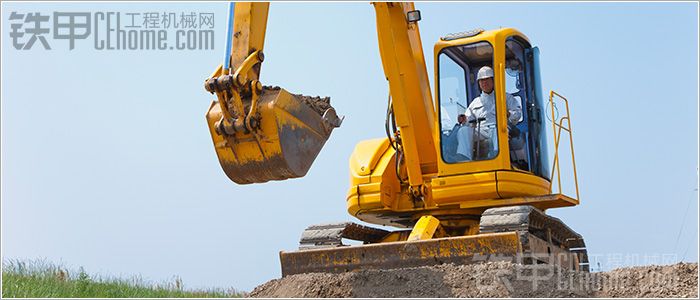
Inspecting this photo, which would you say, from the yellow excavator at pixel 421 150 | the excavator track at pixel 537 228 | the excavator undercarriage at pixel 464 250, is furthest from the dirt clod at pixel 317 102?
the excavator track at pixel 537 228

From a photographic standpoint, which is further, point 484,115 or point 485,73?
point 485,73

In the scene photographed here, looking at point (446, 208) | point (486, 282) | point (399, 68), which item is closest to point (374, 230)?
point (446, 208)

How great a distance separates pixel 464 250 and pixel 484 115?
1560 millimetres

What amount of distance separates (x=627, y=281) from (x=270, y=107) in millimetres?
3550

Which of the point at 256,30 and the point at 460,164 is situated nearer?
the point at 256,30

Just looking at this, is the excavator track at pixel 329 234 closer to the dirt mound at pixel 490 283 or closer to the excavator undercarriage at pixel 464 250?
the excavator undercarriage at pixel 464 250

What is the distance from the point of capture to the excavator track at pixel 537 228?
305 inches

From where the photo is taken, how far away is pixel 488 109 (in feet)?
27.8

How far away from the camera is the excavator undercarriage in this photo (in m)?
7.46

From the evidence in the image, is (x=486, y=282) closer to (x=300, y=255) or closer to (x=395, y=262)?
(x=395, y=262)

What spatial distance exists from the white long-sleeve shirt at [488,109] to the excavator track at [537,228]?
2.98ft

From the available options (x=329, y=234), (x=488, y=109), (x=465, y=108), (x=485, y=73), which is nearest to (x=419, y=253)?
(x=329, y=234)

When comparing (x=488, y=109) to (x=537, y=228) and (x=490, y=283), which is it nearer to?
(x=537, y=228)

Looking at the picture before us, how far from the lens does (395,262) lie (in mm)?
7668
